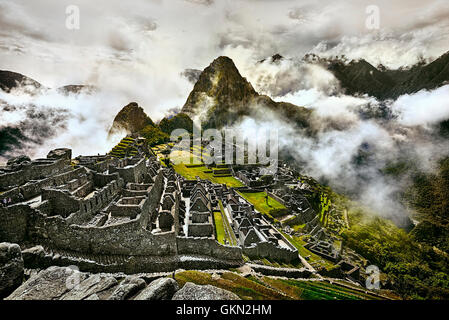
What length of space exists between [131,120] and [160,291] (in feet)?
377

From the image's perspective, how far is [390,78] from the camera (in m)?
142

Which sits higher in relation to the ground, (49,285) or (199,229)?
(49,285)

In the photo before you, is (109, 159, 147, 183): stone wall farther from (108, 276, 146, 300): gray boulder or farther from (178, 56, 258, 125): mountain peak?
(178, 56, 258, 125): mountain peak

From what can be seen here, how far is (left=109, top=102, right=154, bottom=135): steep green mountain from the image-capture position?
105331mm

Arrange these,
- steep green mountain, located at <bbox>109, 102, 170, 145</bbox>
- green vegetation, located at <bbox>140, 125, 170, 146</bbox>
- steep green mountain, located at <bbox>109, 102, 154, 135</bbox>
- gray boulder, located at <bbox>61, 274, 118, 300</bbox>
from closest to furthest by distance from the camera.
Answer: gray boulder, located at <bbox>61, 274, 118, 300</bbox>, green vegetation, located at <bbox>140, 125, 170, 146</bbox>, steep green mountain, located at <bbox>109, 102, 170, 145</bbox>, steep green mountain, located at <bbox>109, 102, 154, 135</bbox>

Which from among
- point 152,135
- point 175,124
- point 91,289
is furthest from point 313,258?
point 175,124

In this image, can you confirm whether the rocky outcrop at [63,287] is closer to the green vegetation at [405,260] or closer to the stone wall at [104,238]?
the stone wall at [104,238]

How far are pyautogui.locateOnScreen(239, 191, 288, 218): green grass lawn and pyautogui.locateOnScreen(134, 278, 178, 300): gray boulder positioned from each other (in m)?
33.2

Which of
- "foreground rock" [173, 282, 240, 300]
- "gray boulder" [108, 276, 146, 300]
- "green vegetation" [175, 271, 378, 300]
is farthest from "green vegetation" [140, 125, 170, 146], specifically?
"foreground rock" [173, 282, 240, 300]

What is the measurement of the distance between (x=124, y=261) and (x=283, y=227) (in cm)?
2928

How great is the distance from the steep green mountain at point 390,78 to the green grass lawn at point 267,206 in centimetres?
11988

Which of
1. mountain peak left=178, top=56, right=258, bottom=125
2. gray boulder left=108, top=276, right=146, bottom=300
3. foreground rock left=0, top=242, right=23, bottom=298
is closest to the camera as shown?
gray boulder left=108, top=276, right=146, bottom=300

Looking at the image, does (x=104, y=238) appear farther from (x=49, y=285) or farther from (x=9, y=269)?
(x=9, y=269)

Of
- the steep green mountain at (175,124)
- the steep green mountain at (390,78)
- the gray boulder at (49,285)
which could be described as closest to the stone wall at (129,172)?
the gray boulder at (49,285)
